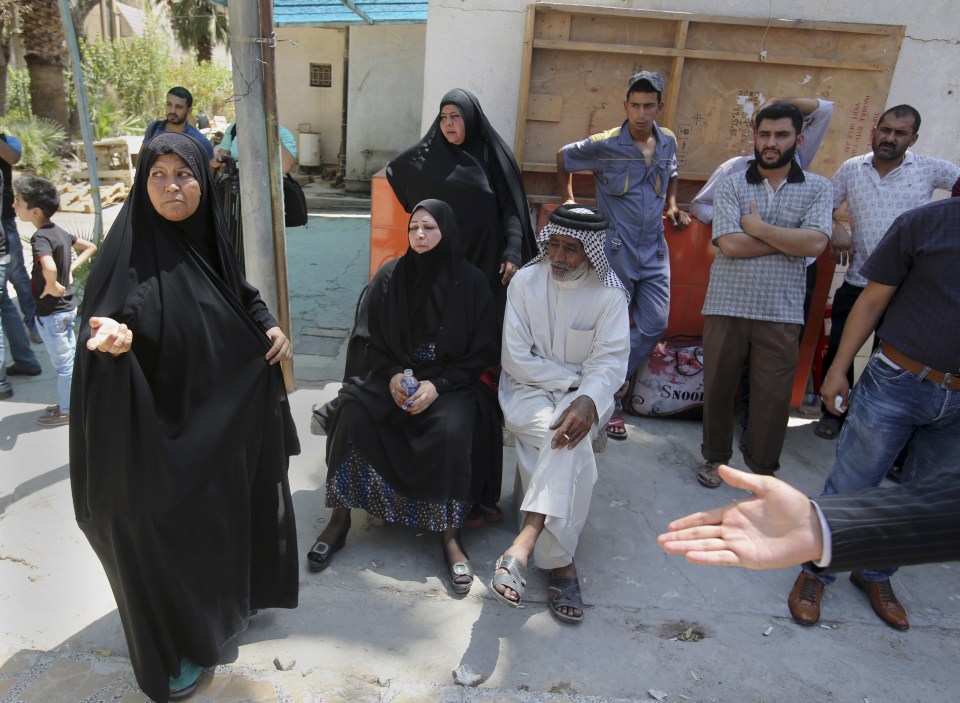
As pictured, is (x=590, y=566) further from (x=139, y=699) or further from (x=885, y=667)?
(x=139, y=699)

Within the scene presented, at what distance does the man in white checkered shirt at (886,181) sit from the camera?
3.94m

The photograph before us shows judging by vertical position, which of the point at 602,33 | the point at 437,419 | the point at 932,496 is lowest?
the point at 437,419

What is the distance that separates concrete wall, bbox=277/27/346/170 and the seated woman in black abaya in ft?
37.2

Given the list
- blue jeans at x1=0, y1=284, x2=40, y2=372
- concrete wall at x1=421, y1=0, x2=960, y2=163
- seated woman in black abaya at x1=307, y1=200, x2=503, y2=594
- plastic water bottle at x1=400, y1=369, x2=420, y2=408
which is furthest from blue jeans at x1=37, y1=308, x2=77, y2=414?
concrete wall at x1=421, y1=0, x2=960, y2=163

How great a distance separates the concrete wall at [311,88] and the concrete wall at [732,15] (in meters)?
9.19

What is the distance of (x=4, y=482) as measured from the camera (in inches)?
136

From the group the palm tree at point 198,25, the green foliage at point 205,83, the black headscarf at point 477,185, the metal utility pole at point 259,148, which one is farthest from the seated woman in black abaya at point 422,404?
the palm tree at point 198,25

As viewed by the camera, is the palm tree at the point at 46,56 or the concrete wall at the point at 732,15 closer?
the concrete wall at the point at 732,15

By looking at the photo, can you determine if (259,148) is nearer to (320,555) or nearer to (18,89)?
(320,555)

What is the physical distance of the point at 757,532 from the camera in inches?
59.0

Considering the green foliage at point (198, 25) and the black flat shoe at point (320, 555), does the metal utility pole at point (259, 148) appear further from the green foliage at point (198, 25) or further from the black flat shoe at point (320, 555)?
the green foliage at point (198, 25)

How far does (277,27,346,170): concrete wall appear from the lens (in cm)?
1338

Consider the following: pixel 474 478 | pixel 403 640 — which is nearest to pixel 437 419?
pixel 474 478

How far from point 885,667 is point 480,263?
275 centimetres
